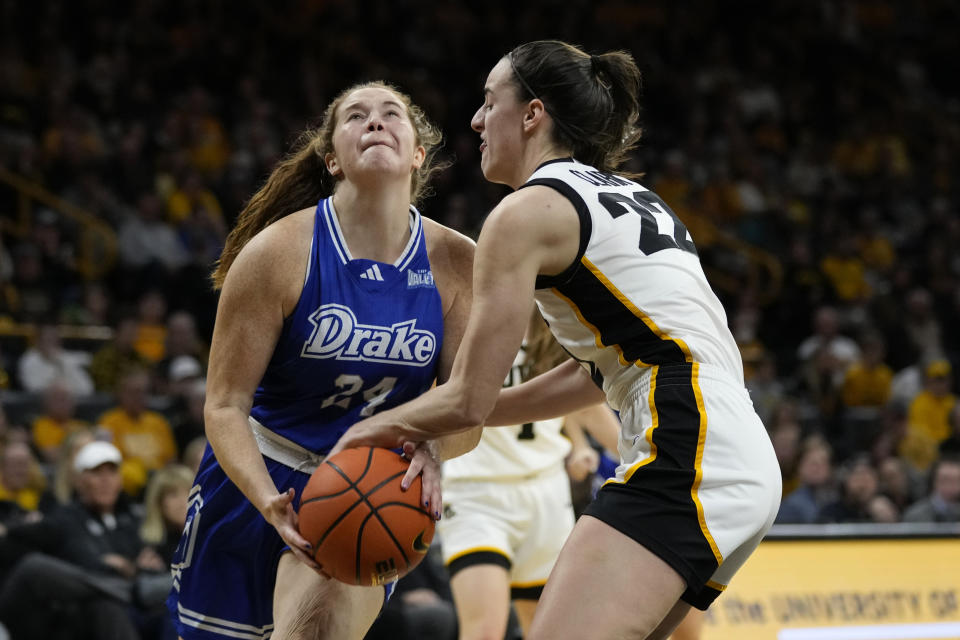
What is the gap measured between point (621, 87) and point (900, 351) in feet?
30.8

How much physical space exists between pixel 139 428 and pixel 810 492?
4.60 metres

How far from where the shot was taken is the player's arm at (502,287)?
2.62m

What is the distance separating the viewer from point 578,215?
2686 mm

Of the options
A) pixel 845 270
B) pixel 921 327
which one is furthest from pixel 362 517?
pixel 845 270

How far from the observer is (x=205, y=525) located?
10.8 ft

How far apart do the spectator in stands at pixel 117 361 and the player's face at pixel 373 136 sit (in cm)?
581

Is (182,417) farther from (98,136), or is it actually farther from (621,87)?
(621,87)

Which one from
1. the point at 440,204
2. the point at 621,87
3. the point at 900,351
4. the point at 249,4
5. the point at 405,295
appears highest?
the point at 249,4

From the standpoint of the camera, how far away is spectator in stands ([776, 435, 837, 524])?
8.06 metres

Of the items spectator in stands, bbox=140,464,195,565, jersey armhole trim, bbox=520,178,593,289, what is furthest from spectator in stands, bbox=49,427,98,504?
jersey armhole trim, bbox=520,178,593,289

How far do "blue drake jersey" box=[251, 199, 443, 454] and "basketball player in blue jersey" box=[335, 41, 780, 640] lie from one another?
321 millimetres

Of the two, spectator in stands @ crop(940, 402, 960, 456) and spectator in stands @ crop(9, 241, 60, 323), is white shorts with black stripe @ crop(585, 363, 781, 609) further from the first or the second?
spectator in stands @ crop(940, 402, 960, 456)

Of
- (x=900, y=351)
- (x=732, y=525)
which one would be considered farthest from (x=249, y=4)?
(x=732, y=525)

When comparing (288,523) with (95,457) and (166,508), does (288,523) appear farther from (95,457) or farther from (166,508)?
(95,457)
